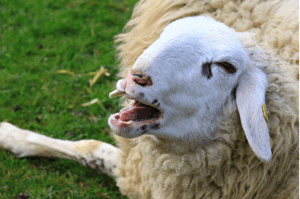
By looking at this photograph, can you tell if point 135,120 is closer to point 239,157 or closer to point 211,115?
point 211,115

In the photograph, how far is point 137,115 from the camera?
2.06m

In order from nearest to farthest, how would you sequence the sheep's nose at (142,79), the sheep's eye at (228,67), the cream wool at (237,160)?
the sheep's nose at (142,79)
the sheep's eye at (228,67)
the cream wool at (237,160)

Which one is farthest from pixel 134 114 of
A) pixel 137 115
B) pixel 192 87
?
pixel 192 87

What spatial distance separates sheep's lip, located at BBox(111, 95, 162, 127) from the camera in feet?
6.59

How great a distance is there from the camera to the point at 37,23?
489cm

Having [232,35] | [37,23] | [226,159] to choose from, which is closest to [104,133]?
[226,159]

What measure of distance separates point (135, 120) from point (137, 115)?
0.12 feet

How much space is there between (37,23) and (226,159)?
3.65 meters

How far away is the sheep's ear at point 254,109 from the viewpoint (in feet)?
6.55

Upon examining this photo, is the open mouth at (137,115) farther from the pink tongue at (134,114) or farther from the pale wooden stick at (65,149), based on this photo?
the pale wooden stick at (65,149)

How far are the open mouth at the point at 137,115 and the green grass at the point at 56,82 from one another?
124 cm

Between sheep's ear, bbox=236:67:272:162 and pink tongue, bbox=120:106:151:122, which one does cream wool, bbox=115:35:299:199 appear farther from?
pink tongue, bbox=120:106:151:122

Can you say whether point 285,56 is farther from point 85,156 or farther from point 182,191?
point 85,156

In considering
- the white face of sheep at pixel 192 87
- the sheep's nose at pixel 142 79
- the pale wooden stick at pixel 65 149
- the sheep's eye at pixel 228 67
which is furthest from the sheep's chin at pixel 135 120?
the pale wooden stick at pixel 65 149
